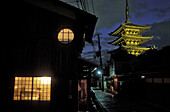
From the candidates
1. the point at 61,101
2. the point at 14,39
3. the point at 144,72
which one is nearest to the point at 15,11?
the point at 14,39

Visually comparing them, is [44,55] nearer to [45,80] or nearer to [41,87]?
[45,80]

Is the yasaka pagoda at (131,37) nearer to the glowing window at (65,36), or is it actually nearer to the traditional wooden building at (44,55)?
the glowing window at (65,36)

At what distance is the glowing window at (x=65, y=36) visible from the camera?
877 centimetres

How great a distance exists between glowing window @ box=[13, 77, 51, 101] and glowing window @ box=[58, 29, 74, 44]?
8.81ft

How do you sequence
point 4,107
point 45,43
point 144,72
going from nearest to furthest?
point 4,107, point 45,43, point 144,72

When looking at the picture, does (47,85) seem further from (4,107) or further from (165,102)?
(165,102)

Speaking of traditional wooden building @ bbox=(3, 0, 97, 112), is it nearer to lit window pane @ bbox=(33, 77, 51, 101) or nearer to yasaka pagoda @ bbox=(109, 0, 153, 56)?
lit window pane @ bbox=(33, 77, 51, 101)

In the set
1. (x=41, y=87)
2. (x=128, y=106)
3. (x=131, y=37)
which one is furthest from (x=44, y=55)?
(x=131, y=37)

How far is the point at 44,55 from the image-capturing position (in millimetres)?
8430

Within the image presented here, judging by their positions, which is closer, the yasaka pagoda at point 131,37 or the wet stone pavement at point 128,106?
the wet stone pavement at point 128,106

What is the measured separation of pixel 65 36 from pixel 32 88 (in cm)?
395

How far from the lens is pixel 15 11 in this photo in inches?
349

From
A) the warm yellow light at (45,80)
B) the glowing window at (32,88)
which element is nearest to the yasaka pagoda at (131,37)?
the warm yellow light at (45,80)

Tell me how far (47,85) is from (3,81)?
2.74m
